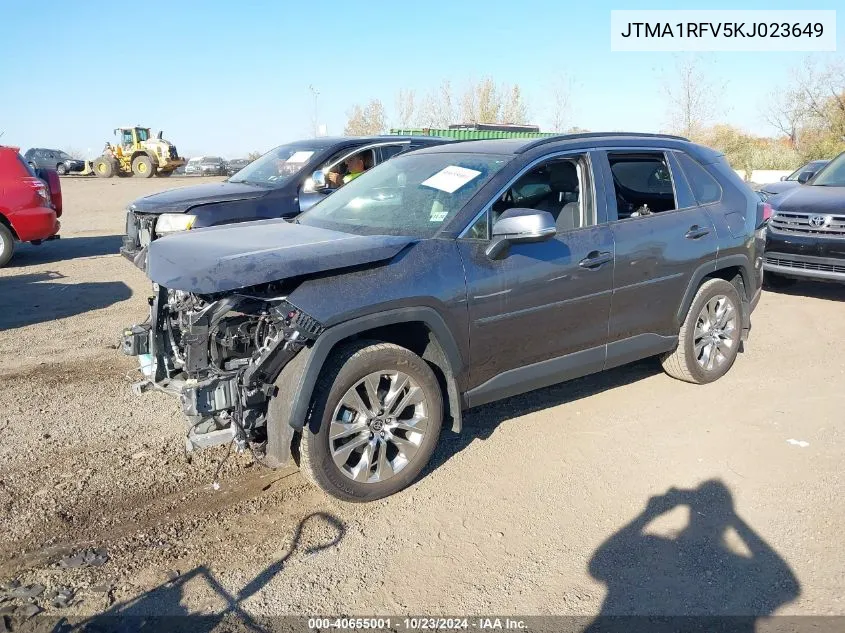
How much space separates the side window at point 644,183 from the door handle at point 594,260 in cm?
62

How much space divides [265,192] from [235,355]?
15.1 ft

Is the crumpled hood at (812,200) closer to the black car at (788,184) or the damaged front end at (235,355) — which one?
the black car at (788,184)

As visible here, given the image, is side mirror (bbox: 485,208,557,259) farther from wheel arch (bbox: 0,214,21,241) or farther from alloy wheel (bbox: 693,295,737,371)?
wheel arch (bbox: 0,214,21,241)

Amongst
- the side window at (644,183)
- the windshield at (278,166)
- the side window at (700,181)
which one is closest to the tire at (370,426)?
the side window at (644,183)

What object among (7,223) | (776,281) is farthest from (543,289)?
(7,223)

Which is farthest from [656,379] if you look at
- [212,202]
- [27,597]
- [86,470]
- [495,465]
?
[212,202]

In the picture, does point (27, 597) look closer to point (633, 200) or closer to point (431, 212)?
point (431, 212)

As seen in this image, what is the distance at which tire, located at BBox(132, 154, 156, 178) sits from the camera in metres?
35.6

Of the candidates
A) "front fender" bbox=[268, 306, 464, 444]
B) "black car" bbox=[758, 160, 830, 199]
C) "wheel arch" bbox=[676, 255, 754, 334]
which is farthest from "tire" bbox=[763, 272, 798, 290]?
"front fender" bbox=[268, 306, 464, 444]

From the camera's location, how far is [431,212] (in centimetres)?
424

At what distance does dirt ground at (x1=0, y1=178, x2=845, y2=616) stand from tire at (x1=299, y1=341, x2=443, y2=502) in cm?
16

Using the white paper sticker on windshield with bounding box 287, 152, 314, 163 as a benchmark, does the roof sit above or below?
below

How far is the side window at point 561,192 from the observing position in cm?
461

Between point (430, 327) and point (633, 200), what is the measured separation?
2.26m
